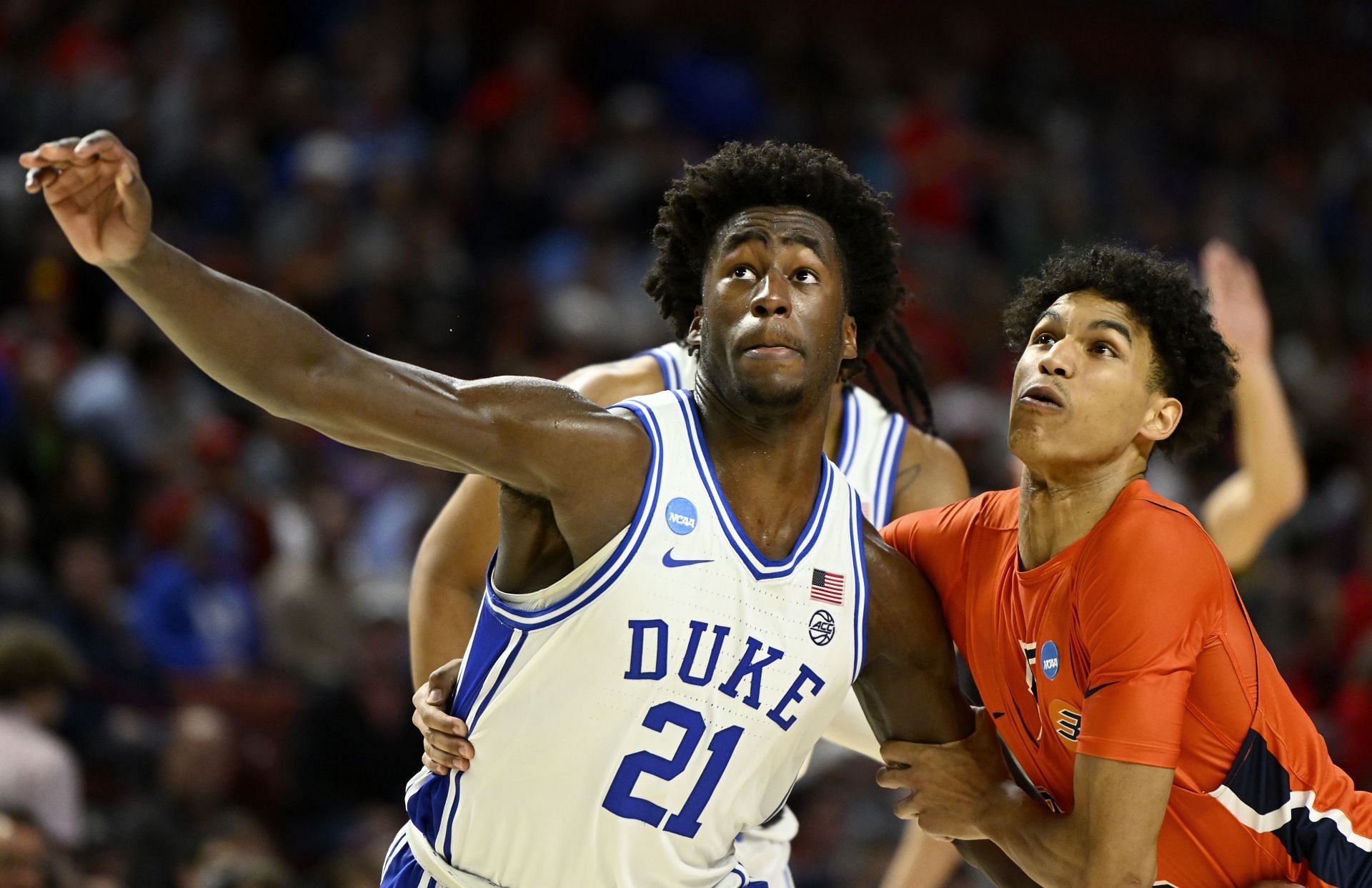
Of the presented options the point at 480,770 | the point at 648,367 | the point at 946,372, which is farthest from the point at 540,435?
the point at 946,372

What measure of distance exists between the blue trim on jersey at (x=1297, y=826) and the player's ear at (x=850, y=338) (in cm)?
120

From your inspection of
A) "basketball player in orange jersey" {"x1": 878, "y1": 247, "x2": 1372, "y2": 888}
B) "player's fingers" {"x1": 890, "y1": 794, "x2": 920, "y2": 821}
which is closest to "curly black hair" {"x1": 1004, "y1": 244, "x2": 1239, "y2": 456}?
"basketball player in orange jersey" {"x1": 878, "y1": 247, "x2": 1372, "y2": 888}

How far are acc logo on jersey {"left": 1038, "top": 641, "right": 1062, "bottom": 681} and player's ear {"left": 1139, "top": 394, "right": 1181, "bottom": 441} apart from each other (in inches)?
20.2

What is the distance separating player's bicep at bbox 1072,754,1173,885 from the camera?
3191 millimetres

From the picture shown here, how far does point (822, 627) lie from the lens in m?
3.39

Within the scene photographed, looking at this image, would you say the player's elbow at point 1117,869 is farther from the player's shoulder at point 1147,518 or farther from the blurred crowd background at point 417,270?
the blurred crowd background at point 417,270

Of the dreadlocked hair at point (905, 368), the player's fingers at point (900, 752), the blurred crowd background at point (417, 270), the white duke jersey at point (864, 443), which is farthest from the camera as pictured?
the blurred crowd background at point (417, 270)

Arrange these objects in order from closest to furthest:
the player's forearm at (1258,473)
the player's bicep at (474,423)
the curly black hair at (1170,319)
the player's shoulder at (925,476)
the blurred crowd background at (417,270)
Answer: the player's bicep at (474,423)
the curly black hair at (1170,319)
the player's shoulder at (925,476)
the player's forearm at (1258,473)
the blurred crowd background at (417,270)

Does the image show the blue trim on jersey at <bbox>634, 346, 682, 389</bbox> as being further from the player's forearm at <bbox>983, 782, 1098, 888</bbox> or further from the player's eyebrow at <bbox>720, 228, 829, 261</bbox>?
the player's forearm at <bbox>983, 782, 1098, 888</bbox>

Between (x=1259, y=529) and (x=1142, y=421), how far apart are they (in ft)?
8.12

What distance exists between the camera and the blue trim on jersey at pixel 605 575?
3168 millimetres

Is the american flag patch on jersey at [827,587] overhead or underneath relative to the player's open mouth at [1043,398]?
underneath

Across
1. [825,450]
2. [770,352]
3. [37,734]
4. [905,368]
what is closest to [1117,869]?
[770,352]

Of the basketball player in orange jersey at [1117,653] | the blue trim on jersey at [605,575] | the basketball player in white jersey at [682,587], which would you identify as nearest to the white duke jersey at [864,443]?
the basketball player in orange jersey at [1117,653]
